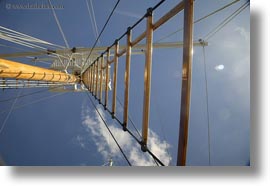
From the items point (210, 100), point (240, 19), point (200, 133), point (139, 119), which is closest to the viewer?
point (240, 19)

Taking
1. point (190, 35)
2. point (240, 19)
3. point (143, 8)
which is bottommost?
point (190, 35)

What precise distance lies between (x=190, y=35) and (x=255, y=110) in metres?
1.43

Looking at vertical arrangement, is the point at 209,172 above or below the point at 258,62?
below

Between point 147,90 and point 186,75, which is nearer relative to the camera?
point 186,75

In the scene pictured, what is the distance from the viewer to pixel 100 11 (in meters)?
4.56

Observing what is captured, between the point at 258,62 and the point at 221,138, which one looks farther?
the point at 221,138

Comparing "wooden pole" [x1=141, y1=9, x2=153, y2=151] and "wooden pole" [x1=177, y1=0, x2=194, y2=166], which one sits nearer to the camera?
"wooden pole" [x1=177, y1=0, x2=194, y2=166]

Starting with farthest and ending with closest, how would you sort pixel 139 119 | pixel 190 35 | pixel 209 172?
pixel 139 119, pixel 209 172, pixel 190 35

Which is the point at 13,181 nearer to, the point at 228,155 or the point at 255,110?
the point at 228,155

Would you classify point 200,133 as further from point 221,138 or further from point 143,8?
point 143,8

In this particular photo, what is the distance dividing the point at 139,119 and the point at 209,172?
2.43 meters

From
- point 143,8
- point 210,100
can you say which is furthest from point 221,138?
point 143,8

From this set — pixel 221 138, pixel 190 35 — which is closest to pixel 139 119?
pixel 221 138

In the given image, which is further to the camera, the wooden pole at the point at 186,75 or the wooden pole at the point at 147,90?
the wooden pole at the point at 147,90
